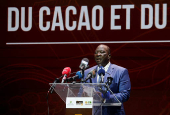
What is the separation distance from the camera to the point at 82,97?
278 cm

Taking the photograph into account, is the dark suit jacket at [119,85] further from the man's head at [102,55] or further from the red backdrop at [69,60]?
the red backdrop at [69,60]

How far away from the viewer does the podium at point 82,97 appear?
273cm

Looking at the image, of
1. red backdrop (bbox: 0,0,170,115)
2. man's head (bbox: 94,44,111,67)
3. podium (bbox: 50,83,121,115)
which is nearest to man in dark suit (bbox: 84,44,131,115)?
man's head (bbox: 94,44,111,67)

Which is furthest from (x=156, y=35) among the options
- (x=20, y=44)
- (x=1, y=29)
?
(x=1, y=29)

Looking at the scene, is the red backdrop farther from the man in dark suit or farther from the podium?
the podium

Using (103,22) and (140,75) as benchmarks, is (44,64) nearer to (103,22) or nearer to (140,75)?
(103,22)

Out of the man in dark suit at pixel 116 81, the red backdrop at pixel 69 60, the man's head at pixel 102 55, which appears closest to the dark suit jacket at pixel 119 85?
the man in dark suit at pixel 116 81

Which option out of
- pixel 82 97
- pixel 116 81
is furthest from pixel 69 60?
pixel 82 97

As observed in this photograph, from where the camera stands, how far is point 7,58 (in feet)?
18.7

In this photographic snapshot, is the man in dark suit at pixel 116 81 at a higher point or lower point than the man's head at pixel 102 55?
lower

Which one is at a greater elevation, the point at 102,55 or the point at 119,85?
the point at 102,55

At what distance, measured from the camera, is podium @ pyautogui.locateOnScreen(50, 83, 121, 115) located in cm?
273

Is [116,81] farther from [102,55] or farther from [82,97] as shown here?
[82,97]

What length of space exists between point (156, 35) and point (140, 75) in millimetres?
785
